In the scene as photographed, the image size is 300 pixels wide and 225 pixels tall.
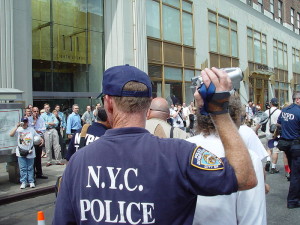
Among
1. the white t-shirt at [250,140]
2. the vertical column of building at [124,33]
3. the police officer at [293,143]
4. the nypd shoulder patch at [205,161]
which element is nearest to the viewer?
the nypd shoulder patch at [205,161]

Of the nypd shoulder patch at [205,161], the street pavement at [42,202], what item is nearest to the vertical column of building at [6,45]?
the street pavement at [42,202]

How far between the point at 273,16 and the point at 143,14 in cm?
1996

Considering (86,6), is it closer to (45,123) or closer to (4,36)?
(4,36)

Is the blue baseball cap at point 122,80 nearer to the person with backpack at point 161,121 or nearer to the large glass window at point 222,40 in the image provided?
the person with backpack at point 161,121

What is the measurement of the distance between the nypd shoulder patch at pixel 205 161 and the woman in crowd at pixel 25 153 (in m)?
6.68

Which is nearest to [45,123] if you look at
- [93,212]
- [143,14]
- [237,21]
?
[143,14]

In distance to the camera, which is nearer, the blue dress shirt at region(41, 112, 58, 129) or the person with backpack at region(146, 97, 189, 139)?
the person with backpack at region(146, 97, 189, 139)

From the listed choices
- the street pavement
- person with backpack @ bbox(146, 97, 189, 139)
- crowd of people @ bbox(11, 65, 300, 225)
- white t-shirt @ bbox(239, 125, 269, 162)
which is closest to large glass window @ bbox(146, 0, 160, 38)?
the street pavement

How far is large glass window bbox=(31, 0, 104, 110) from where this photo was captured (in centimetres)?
1294

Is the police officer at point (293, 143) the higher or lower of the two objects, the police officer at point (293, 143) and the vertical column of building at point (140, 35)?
the lower

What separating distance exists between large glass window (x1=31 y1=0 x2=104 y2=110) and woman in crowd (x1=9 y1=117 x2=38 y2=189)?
5414 millimetres

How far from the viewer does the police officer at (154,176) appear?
4.53ft

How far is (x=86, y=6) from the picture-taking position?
14828 mm

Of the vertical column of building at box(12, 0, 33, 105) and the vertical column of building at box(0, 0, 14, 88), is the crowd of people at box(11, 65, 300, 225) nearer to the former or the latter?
the vertical column of building at box(0, 0, 14, 88)
